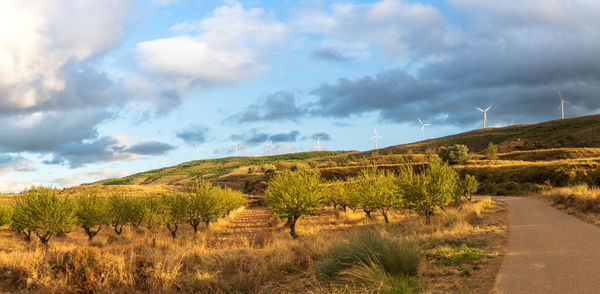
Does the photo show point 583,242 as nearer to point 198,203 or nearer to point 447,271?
point 447,271

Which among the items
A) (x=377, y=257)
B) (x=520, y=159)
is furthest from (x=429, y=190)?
(x=520, y=159)

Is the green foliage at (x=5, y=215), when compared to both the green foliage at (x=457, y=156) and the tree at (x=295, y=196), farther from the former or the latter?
the green foliage at (x=457, y=156)

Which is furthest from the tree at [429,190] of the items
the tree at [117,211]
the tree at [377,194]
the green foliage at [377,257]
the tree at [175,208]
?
the tree at [117,211]

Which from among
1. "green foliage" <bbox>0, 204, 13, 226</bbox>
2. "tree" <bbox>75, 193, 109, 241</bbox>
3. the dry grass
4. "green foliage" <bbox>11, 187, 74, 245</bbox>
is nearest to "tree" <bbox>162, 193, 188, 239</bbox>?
"tree" <bbox>75, 193, 109, 241</bbox>

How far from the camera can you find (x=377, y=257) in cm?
1033

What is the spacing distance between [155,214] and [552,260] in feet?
97.3

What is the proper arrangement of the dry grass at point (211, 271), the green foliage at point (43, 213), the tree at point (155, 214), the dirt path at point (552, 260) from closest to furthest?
the dirt path at point (552, 260), the dry grass at point (211, 271), the green foliage at point (43, 213), the tree at point (155, 214)

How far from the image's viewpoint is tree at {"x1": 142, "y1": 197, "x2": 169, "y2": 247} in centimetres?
3136

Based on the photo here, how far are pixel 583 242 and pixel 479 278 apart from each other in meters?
7.72

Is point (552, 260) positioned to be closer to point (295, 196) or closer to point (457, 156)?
point (295, 196)

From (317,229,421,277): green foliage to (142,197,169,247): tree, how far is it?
2357 cm

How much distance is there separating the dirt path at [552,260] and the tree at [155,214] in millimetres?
26531

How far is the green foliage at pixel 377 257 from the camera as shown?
995 centimetres

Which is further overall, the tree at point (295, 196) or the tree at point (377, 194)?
the tree at point (377, 194)
